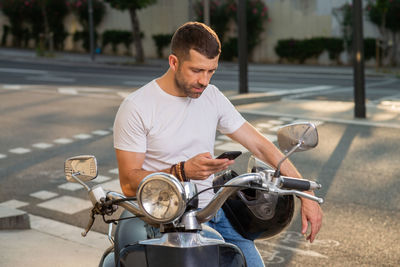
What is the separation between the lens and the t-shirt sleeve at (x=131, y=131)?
2664 mm

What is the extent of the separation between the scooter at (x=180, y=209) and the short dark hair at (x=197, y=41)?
0.45 m

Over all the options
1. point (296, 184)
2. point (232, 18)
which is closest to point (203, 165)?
point (296, 184)

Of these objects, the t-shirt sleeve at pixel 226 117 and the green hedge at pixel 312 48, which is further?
the green hedge at pixel 312 48

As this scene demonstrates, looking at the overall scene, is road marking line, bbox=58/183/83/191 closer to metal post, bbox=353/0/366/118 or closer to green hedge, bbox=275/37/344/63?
metal post, bbox=353/0/366/118

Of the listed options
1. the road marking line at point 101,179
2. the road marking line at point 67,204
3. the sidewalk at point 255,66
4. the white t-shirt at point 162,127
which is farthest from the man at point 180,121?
the sidewalk at point 255,66

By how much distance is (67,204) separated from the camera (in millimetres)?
6000

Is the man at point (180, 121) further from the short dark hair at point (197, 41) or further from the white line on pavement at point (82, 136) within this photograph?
the white line on pavement at point (82, 136)

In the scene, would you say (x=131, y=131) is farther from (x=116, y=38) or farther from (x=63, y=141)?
(x=116, y=38)

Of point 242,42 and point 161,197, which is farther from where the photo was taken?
point 242,42

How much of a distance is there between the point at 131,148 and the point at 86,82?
1678 centimetres

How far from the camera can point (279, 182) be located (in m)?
2.19

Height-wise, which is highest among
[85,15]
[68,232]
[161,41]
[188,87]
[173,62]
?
[85,15]

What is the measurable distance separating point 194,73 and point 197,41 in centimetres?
15

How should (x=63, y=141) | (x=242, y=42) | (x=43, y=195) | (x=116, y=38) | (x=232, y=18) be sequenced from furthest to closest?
(x=116, y=38)
(x=232, y=18)
(x=242, y=42)
(x=63, y=141)
(x=43, y=195)
